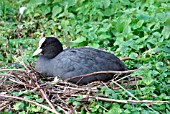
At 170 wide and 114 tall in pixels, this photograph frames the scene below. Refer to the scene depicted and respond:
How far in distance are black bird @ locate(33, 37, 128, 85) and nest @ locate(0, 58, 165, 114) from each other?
0.08 m

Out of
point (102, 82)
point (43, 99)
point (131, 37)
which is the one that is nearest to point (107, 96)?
point (102, 82)

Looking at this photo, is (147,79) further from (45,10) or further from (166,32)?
(45,10)

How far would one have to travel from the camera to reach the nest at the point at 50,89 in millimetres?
5302

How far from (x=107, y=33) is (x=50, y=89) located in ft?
6.28

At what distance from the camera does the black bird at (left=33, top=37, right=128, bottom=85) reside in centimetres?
570

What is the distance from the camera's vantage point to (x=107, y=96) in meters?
5.33

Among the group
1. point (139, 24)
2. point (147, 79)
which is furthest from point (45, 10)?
point (147, 79)

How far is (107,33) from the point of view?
720cm

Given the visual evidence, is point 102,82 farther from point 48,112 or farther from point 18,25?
point 18,25

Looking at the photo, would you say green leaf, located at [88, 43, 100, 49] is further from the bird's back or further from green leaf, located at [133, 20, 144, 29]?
the bird's back

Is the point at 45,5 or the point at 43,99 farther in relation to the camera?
the point at 45,5

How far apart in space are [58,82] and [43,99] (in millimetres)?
348

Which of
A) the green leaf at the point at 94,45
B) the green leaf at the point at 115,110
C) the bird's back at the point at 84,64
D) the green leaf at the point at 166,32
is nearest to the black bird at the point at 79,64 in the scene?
the bird's back at the point at 84,64

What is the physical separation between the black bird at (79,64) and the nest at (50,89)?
0.08 m
